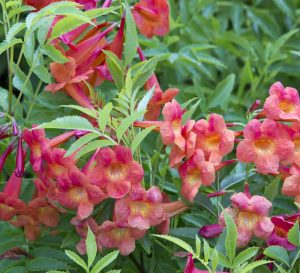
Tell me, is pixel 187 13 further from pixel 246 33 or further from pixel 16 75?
pixel 16 75

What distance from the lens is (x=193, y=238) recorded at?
149cm

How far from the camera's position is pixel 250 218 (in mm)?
1361

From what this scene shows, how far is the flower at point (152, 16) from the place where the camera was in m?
1.73

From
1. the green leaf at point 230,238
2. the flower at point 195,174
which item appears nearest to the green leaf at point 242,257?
the green leaf at point 230,238

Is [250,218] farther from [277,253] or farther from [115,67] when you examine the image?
[115,67]

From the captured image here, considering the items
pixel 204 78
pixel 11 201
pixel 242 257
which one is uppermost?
pixel 242 257

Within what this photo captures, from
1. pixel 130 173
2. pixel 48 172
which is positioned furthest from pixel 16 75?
pixel 130 173

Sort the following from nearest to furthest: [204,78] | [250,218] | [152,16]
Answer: [250,218] < [152,16] < [204,78]

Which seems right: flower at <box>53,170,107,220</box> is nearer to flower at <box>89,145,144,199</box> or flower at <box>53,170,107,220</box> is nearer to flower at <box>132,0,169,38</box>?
flower at <box>89,145,144,199</box>

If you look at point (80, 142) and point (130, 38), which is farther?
point (130, 38)

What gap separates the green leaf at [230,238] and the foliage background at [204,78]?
0.19 metres

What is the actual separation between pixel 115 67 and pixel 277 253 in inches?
17.2

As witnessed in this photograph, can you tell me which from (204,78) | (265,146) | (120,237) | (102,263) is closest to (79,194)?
(120,237)

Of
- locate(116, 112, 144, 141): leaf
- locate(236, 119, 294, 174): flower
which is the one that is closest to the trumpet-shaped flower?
locate(236, 119, 294, 174): flower
